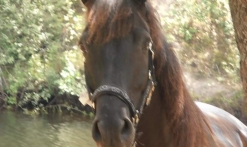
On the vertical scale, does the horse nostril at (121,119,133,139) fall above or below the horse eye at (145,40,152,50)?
below

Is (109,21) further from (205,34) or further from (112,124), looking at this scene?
(205,34)

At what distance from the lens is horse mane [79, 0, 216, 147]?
1918 millimetres

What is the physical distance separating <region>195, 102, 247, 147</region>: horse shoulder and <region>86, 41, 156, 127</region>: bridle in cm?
117

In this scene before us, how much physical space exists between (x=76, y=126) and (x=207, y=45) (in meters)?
3.94

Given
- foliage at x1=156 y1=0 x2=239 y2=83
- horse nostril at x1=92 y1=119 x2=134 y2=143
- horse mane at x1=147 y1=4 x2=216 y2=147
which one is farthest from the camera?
foliage at x1=156 y1=0 x2=239 y2=83

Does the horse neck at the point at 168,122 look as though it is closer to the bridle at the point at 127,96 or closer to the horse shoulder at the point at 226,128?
the bridle at the point at 127,96

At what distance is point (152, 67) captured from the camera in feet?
6.62

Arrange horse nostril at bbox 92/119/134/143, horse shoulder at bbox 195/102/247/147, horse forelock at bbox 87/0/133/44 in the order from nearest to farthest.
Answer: horse nostril at bbox 92/119/134/143 → horse forelock at bbox 87/0/133/44 → horse shoulder at bbox 195/102/247/147

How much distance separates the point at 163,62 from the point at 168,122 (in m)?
0.30

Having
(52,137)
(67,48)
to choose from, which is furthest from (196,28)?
(52,137)

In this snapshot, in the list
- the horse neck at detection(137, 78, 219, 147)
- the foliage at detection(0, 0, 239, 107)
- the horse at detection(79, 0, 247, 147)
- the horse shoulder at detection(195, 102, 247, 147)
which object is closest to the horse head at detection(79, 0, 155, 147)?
the horse at detection(79, 0, 247, 147)

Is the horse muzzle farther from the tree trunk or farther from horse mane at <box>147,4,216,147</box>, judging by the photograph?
the tree trunk

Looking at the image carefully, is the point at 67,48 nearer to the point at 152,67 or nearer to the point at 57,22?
the point at 57,22

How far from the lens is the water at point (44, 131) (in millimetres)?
9875
